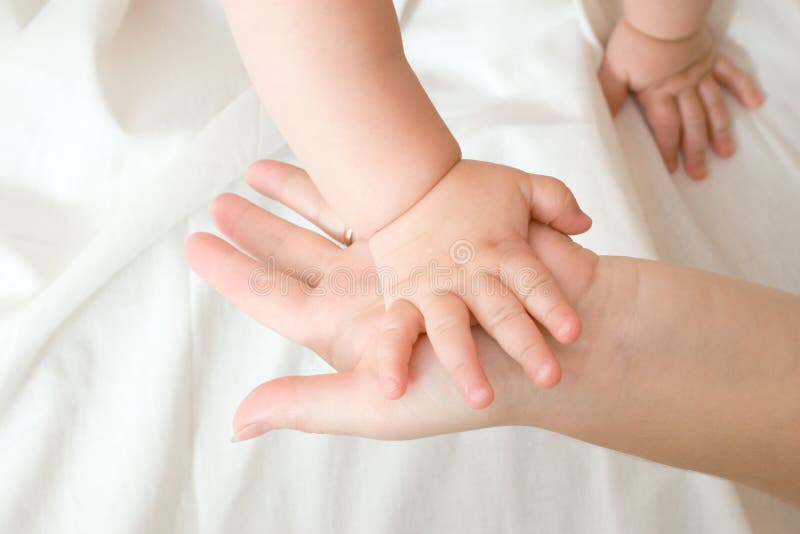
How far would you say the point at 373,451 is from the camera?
701 mm

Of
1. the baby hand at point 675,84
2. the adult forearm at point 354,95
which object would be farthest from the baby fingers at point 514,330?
the baby hand at point 675,84

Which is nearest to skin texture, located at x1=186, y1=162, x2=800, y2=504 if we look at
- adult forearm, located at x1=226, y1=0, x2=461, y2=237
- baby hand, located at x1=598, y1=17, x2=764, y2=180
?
adult forearm, located at x1=226, y1=0, x2=461, y2=237

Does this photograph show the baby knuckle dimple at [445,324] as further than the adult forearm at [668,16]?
No

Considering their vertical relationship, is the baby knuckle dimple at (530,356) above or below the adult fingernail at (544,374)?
above

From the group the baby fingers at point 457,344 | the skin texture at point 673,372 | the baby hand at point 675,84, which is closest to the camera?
the baby fingers at point 457,344

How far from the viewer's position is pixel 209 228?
85 cm

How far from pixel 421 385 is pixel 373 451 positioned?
0.14 metres

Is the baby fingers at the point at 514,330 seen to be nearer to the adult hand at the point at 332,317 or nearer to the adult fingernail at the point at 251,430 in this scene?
the adult hand at the point at 332,317

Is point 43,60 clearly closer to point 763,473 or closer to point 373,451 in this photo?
point 373,451

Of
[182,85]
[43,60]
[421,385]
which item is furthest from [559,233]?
[43,60]

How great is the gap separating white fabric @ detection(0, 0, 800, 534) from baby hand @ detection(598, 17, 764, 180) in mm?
24

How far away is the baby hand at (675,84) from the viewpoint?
0.93 meters

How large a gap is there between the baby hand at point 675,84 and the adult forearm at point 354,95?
1.23ft

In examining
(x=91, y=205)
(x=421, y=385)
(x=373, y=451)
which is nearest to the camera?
(x=421, y=385)
